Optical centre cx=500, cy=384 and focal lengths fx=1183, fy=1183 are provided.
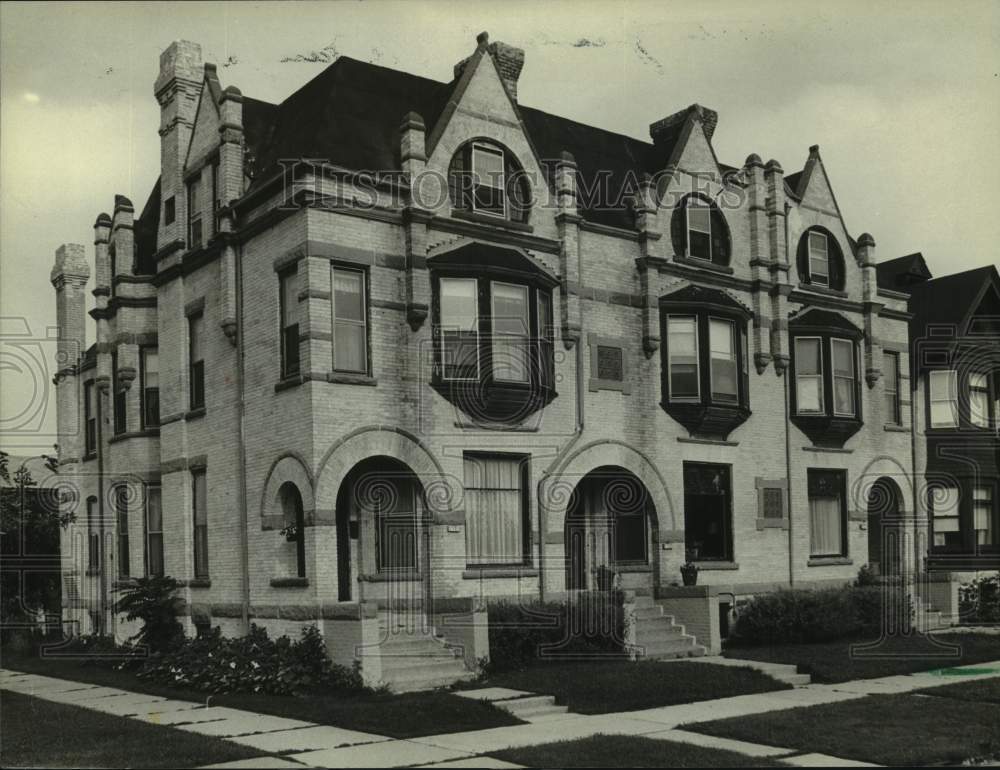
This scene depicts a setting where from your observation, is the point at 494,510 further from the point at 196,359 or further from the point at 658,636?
the point at 196,359

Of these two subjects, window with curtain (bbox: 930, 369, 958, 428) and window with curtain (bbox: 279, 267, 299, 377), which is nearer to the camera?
window with curtain (bbox: 279, 267, 299, 377)

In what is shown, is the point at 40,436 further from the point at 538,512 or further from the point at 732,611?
the point at 732,611

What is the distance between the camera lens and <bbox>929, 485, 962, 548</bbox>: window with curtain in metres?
33.6

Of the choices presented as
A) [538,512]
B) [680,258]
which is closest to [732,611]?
[538,512]

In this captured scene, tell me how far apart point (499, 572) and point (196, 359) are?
7.77 m

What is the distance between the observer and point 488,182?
23.1 meters

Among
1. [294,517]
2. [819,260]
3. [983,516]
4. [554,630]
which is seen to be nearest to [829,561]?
[819,260]

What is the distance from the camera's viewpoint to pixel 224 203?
23.0m

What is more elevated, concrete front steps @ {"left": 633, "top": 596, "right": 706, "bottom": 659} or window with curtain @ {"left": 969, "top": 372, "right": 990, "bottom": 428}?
window with curtain @ {"left": 969, "top": 372, "right": 990, "bottom": 428}

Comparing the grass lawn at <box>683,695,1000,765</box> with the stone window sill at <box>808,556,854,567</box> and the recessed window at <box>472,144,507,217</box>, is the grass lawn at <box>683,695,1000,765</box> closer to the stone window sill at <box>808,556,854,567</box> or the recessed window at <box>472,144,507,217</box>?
the stone window sill at <box>808,556,854,567</box>

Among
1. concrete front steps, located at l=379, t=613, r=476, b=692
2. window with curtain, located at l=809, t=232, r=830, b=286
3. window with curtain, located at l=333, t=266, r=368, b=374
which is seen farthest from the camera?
window with curtain, located at l=809, t=232, r=830, b=286

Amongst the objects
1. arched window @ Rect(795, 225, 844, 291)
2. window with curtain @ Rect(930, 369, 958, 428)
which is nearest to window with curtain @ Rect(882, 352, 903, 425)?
arched window @ Rect(795, 225, 844, 291)

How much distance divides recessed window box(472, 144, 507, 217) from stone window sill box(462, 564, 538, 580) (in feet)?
22.4

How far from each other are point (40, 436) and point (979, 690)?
18.3m
